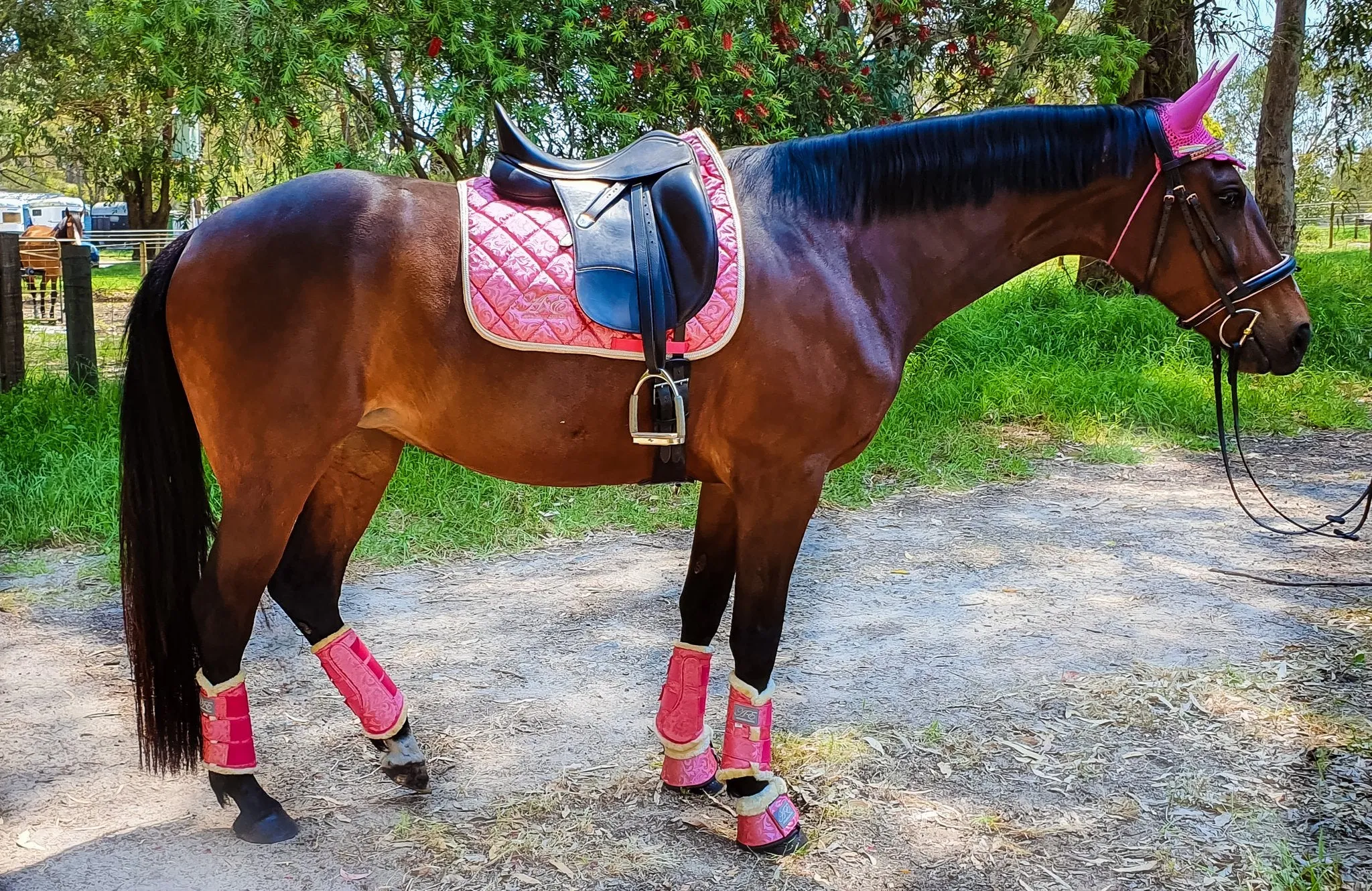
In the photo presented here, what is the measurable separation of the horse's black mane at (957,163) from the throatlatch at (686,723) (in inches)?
53.4

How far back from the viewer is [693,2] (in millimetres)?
5570

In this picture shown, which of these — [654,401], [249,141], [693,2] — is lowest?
[654,401]

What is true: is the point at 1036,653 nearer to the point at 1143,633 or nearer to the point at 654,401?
the point at 1143,633

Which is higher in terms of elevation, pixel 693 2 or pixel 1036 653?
pixel 693 2

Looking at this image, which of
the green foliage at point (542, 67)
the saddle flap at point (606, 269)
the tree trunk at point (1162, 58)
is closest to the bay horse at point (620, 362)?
the saddle flap at point (606, 269)

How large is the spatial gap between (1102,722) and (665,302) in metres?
2.11

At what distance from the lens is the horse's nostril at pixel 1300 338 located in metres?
2.65

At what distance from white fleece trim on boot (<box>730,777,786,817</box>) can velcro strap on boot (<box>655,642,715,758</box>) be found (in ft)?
0.82

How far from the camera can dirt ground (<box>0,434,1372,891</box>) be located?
2602 mm

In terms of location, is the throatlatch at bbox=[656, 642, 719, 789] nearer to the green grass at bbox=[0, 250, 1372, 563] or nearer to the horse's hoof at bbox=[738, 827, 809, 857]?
the horse's hoof at bbox=[738, 827, 809, 857]

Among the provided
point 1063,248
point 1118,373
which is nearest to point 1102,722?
point 1063,248

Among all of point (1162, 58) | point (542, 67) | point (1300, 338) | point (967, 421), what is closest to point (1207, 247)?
point (1300, 338)

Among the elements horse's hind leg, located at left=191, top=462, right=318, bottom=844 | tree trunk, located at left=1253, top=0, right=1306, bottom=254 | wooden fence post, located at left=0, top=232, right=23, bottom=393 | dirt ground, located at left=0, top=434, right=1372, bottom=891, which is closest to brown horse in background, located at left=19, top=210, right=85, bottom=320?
wooden fence post, located at left=0, top=232, right=23, bottom=393

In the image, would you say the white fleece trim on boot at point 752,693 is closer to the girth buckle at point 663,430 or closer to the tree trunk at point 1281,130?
the girth buckle at point 663,430
